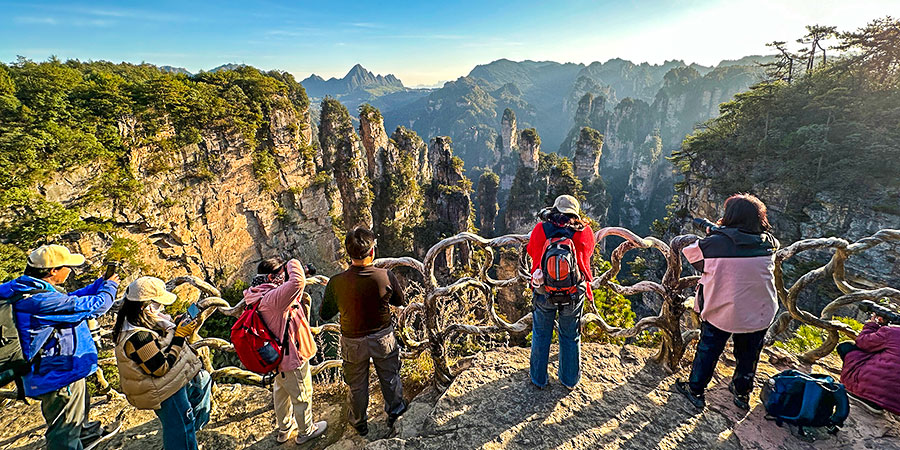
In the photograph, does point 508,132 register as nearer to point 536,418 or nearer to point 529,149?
point 529,149

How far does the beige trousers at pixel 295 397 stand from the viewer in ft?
8.59

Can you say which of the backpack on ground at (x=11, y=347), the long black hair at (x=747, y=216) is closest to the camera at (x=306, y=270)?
the backpack on ground at (x=11, y=347)

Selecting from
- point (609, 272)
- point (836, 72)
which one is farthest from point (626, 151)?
point (609, 272)

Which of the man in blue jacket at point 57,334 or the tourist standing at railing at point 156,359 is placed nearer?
the tourist standing at railing at point 156,359

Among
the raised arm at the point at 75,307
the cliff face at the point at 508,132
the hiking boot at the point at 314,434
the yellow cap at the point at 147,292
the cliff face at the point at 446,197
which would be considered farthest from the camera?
the cliff face at the point at 508,132

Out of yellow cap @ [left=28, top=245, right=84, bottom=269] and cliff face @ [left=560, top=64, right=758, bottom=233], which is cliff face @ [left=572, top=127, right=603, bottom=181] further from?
yellow cap @ [left=28, top=245, right=84, bottom=269]

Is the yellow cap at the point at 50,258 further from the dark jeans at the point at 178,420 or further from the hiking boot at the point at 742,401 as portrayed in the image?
the hiking boot at the point at 742,401

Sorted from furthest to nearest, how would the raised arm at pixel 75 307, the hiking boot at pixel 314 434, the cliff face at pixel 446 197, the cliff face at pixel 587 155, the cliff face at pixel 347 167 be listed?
the cliff face at pixel 587 155, the cliff face at pixel 446 197, the cliff face at pixel 347 167, the hiking boot at pixel 314 434, the raised arm at pixel 75 307

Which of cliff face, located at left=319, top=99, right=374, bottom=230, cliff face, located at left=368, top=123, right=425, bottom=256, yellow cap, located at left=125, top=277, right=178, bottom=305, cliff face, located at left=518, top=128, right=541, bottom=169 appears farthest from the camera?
cliff face, located at left=518, top=128, right=541, bottom=169

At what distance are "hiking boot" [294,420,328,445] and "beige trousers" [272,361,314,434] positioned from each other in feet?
0.09

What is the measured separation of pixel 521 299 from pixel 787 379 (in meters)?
19.8

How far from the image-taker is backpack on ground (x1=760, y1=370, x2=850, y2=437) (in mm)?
2232

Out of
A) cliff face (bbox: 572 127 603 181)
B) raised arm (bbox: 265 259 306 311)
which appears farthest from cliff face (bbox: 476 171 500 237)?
raised arm (bbox: 265 259 306 311)

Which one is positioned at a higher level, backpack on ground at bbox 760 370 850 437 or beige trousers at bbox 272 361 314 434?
backpack on ground at bbox 760 370 850 437
